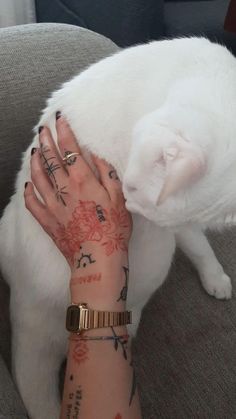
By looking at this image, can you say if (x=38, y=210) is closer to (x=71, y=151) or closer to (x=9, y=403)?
(x=71, y=151)

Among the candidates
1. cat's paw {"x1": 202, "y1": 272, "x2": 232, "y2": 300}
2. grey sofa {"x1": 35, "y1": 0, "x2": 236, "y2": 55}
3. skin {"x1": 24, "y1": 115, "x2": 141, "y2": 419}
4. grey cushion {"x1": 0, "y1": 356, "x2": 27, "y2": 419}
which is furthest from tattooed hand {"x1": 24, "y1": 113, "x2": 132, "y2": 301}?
grey sofa {"x1": 35, "y1": 0, "x2": 236, "y2": 55}

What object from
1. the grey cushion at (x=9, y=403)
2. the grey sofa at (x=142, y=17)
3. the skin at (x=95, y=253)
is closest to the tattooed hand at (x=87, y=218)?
the skin at (x=95, y=253)

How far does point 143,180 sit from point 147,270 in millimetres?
264

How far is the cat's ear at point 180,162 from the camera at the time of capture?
0.40 m

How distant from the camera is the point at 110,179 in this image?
0.58 m

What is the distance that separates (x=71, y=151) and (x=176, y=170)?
22cm

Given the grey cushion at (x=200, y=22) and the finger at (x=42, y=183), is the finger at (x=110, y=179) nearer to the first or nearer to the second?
the finger at (x=42, y=183)

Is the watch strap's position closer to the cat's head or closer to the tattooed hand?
the tattooed hand

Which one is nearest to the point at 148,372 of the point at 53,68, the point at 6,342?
the point at 6,342

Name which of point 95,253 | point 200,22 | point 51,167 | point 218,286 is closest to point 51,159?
point 51,167

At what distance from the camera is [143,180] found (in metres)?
0.44

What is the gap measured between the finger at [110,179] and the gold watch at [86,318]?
0.14 m

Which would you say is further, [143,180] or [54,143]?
[54,143]

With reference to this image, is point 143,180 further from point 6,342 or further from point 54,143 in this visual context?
point 6,342
